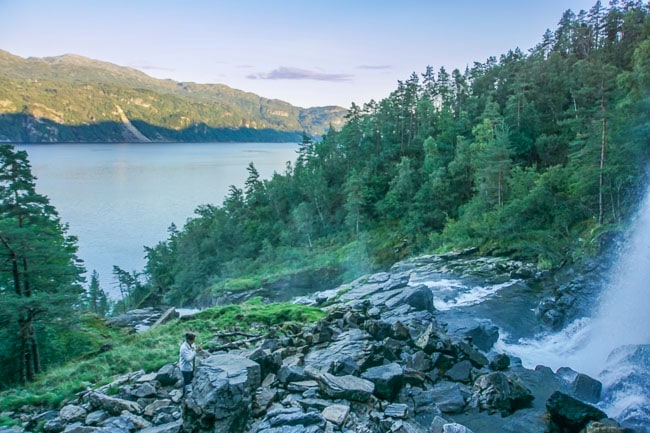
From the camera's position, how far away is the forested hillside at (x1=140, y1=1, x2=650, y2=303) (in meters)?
30.3

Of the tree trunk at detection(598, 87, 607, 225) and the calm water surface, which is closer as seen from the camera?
the tree trunk at detection(598, 87, 607, 225)

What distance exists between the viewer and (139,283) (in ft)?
203

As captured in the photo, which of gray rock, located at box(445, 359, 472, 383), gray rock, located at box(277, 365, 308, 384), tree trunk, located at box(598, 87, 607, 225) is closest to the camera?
gray rock, located at box(277, 365, 308, 384)

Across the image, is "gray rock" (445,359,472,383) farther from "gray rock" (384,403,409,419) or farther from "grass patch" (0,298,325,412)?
"grass patch" (0,298,325,412)

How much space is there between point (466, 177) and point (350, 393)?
39821 mm

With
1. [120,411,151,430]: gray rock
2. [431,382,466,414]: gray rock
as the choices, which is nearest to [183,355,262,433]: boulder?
[120,411,151,430]: gray rock

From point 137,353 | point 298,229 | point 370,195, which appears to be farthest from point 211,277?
point 137,353

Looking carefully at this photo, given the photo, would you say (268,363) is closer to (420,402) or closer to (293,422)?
(293,422)

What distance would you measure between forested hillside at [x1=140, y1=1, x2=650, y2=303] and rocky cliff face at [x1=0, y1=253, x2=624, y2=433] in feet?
59.2

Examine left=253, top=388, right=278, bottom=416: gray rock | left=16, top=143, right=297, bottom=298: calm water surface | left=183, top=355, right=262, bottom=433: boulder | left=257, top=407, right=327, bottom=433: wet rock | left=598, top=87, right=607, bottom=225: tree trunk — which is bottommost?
left=16, top=143, right=297, bottom=298: calm water surface

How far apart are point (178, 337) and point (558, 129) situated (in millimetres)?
46248

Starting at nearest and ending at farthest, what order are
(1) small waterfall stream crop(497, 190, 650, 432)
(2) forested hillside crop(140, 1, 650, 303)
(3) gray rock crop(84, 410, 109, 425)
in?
(3) gray rock crop(84, 410, 109, 425) → (1) small waterfall stream crop(497, 190, 650, 432) → (2) forested hillside crop(140, 1, 650, 303)

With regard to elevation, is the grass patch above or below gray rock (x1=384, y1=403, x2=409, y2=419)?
below

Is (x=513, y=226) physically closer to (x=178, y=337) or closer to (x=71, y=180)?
(x=178, y=337)
